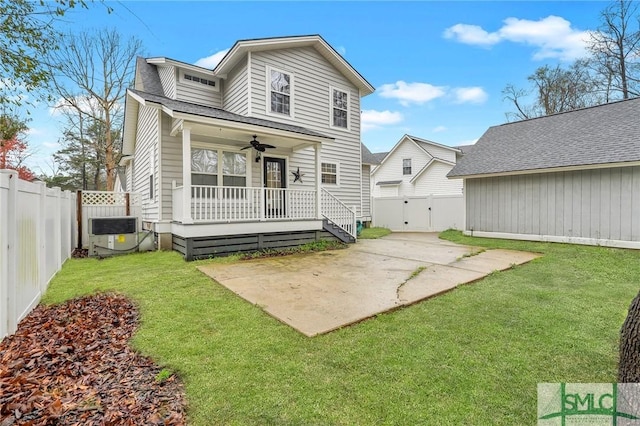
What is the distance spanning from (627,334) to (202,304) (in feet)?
13.7

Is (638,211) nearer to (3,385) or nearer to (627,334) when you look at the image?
(627,334)

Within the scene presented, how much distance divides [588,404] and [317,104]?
1134cm

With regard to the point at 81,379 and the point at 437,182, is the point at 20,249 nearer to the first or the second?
the point at 81,379

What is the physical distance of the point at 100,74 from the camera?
18.1 m

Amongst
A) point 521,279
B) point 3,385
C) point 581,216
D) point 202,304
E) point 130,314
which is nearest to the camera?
point 3,385

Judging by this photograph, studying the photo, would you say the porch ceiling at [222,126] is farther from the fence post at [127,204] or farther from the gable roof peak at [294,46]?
the fence post at [127,204]

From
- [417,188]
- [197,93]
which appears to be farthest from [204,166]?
[417,188]

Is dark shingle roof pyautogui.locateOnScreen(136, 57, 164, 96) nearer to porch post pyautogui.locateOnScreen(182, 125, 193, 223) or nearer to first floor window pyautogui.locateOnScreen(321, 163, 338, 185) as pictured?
porch post pyautogui.locateOnScreen(182, 125, 193, 223)

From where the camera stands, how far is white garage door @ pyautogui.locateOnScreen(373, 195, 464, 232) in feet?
46.1

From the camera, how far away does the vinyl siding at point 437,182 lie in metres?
19.6

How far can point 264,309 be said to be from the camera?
383cm

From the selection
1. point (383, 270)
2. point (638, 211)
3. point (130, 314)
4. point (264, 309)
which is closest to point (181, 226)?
point (130, 314)

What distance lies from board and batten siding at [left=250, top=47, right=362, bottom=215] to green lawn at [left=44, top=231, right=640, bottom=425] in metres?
7.11

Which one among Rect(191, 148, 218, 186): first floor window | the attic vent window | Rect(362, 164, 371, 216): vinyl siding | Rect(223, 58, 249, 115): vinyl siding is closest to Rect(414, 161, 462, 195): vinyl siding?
Rect(362, 164, 371, 216): vinyl siding
